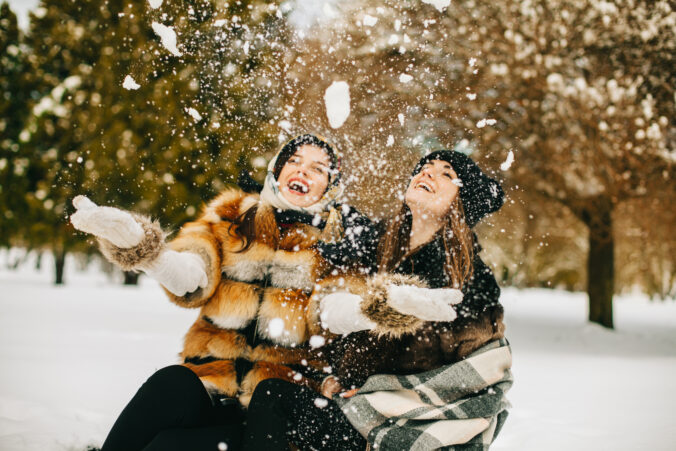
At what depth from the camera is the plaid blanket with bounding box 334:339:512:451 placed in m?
1.45

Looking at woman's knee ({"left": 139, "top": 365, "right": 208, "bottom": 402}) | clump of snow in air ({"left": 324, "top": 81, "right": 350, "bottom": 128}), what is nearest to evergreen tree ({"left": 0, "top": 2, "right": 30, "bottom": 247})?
clump of snow in air ({"left": 324, "top": 81, "right": 350, "bottom": 128})

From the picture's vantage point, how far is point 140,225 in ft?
4.96

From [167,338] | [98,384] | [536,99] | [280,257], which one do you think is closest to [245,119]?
[280,257]

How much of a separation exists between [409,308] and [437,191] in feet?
1.97

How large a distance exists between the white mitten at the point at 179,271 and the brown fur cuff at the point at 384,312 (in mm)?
667

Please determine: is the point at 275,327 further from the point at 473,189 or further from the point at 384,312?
the point at 473,189

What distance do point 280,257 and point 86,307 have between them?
30.2 feet

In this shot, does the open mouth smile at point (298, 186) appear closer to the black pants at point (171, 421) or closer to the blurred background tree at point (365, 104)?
the blurred background tree at point (365, 104)

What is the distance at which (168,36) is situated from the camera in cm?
244

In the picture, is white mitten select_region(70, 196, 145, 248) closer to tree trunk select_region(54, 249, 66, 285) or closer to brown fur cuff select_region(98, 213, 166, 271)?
brown fur cuff select_region(98, 213, 166, 271)

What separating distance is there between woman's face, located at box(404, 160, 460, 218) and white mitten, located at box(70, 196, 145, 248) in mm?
1056

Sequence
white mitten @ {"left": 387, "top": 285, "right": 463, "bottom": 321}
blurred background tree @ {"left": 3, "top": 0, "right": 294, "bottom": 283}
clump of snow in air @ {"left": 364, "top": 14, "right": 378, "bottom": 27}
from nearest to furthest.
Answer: white mitten @ {"left": 387, "top": 285, "right": 463, "bottom": 321}, blurred background tree @ {"left": 3, "top": 0, "right": 294, "bottom": 283}, clump of snow in air @ {"left": 364, "top": 14, "right": 378, "bottom": 27}

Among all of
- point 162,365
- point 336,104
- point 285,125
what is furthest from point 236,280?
point 162,365

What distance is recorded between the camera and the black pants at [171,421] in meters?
1.49
